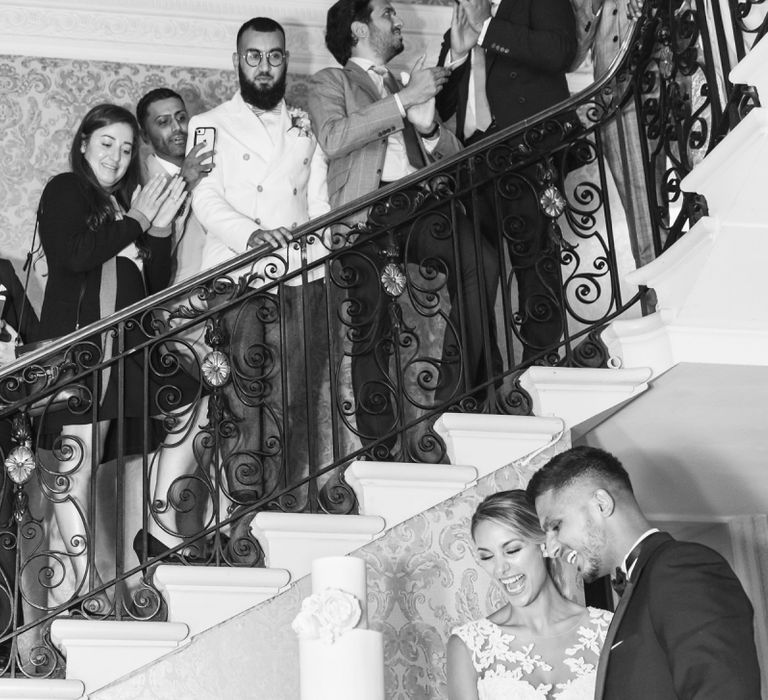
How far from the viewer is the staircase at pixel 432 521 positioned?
4117mm

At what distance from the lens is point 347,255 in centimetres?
484

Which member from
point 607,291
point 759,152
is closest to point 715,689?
point 759,152

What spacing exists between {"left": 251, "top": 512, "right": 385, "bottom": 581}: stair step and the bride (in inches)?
17.6

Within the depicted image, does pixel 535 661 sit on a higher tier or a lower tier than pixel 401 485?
lower

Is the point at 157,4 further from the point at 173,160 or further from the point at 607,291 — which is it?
the point at 607,291

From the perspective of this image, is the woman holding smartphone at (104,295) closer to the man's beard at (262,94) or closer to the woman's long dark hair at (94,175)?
the woman's long dark hair at (94,175)

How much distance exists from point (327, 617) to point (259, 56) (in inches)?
112

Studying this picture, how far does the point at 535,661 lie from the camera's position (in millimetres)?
3930

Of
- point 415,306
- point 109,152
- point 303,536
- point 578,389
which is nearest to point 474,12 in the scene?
point 415,306

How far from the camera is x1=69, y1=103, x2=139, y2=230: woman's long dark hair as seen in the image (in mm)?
5031

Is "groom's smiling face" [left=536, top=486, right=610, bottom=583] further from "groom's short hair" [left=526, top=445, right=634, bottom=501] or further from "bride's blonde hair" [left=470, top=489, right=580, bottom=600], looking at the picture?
"bride's blonde hair" [left=470, top=489, right=580, bottom=600]

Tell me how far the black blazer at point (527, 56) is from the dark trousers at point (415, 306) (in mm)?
614

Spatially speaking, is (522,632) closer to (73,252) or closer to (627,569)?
(627,569)

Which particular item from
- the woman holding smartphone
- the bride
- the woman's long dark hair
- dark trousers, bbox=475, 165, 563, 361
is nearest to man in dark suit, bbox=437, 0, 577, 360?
dark trousers, bbox=475, 165, 563, 361
